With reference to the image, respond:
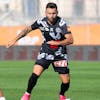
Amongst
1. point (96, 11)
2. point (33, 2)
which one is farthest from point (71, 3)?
point (33, 2)

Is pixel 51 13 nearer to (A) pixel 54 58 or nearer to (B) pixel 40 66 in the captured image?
(A) pixel 54 58

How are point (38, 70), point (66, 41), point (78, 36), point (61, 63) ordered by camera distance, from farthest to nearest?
1. point (78, 36)
2. point (61, 63)
3. point (38, 70)
4. point (66, 41)

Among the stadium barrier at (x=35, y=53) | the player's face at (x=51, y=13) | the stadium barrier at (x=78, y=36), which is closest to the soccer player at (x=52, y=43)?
the player's face at (x=51, y=13)

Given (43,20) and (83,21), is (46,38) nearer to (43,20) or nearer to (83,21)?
(43,20)

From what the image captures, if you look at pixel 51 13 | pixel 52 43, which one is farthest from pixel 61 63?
pixel 51 13

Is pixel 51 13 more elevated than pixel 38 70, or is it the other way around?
pixel 51 13

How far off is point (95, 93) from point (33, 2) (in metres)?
29.4

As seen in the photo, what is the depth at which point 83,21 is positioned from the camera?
39875 millimetres

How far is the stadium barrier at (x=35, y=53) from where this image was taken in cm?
2831

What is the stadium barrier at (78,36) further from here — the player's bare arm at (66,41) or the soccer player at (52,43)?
the player's bare arm at (66,41)

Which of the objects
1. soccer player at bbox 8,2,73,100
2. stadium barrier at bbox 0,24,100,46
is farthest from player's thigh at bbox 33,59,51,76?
stadium barrier at bbox 0,24,100,46

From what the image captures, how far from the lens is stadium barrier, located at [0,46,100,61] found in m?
28.3

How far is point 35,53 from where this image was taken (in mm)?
29375

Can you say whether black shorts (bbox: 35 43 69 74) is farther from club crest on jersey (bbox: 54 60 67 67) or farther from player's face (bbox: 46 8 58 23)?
player's face (bbox: 46 8 58 23)
